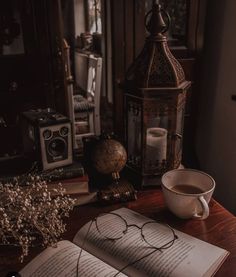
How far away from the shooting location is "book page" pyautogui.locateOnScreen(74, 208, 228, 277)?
711mm

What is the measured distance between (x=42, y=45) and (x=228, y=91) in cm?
79

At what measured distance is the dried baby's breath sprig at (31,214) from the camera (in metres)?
0.78

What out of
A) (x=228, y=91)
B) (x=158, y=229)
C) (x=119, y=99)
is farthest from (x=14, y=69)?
(x=228, y=91)

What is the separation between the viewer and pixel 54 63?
1.07 metres

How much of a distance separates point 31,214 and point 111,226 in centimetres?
21

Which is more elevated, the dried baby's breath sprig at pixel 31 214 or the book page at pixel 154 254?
the dried baby's breath sprig at pixel 31 214

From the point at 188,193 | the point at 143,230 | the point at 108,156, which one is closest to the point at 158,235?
the point at 143,230

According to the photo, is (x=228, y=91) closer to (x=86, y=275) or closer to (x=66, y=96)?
(x=66, y=96)

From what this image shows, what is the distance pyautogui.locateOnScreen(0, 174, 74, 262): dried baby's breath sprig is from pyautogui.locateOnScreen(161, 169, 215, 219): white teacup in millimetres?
274

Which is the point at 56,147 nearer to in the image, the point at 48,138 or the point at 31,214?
the point at 48,138

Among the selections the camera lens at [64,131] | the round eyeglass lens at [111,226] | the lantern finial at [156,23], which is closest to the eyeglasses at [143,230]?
the round eyeglass lens at [111,226]

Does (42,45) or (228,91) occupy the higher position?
(42,45)

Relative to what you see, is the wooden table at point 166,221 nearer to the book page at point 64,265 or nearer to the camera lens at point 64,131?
the book page at point 64,265

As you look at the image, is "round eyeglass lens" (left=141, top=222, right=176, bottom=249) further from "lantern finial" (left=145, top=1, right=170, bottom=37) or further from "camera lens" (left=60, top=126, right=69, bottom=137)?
"lantern finial" (left=145, top=1, right=170, bottom=37)
